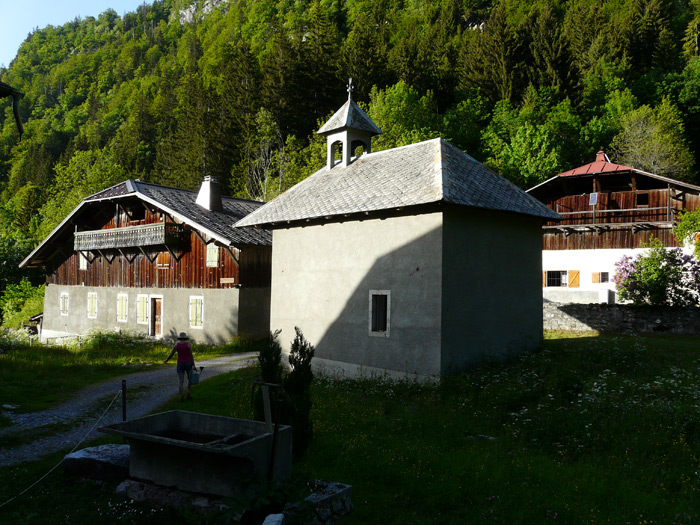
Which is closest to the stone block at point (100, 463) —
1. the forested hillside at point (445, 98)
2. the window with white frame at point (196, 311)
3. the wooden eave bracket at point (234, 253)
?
the wooden eave bracket at point (234, 253)

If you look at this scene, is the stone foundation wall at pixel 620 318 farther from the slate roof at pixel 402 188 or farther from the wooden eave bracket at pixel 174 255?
the wooden eave bracket at pixel 174 255

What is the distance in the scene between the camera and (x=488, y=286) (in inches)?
594

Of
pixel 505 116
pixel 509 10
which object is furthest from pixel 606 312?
pixel 509 10

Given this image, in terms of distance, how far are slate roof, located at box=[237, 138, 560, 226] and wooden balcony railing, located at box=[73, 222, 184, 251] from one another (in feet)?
27.9

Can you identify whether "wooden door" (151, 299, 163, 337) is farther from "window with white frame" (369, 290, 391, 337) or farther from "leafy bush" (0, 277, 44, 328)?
"leafy bush" (0, 277, 44, 328)

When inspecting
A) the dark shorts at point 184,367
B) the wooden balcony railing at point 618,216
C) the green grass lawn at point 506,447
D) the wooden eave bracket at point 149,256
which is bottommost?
the green grass lawn at point 506,447

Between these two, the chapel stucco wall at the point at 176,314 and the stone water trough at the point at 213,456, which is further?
the chapel stucco wall at the point at 176,314

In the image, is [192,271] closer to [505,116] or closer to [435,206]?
[435,206]

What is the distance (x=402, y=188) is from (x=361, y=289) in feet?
10.4

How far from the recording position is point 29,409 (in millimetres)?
12477

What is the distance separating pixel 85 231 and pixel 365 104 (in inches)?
1060

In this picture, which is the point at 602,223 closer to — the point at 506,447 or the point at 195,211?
the point at 195,211

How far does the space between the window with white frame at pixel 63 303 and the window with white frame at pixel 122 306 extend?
5385mm

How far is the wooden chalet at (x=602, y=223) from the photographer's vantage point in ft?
96.3
